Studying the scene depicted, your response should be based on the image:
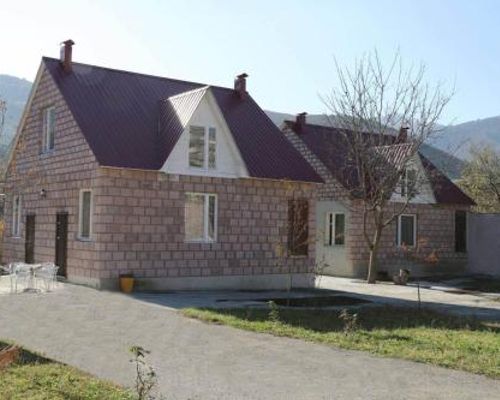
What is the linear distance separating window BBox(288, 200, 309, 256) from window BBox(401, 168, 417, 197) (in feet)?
16.5

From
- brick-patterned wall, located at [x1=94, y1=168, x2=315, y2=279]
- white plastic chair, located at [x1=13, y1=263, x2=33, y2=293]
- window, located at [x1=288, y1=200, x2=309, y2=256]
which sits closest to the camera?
white plastic chair, located at [x1=13, y1=263, x2=33, y2=293]

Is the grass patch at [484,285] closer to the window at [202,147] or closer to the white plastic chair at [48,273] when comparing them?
the window at [202,147]

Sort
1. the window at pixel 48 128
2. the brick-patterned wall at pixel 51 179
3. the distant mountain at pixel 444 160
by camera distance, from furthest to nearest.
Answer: the distant mountain at pixel 444 160 → the window at pixel 48 128 → the brick-patterned wall at pixel 51 179

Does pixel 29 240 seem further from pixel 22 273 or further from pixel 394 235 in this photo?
pixel 394 235

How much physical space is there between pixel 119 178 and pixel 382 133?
1079 centimetres

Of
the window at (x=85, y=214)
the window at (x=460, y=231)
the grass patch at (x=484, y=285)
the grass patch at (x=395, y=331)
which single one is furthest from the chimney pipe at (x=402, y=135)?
the window at (x=85, y=214)

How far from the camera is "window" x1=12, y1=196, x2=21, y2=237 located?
24.1 m

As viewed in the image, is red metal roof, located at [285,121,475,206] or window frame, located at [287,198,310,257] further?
red metal roof, located at [285,121,475,206]

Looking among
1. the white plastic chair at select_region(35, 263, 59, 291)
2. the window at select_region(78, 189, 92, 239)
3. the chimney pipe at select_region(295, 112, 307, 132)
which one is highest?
the chimney pipe at select_region(295, 112, 307, 132)

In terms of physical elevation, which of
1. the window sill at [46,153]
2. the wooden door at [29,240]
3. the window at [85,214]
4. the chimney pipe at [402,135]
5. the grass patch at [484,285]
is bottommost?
the grass patch at [484,285]

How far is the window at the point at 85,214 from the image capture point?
Result: 19578mm

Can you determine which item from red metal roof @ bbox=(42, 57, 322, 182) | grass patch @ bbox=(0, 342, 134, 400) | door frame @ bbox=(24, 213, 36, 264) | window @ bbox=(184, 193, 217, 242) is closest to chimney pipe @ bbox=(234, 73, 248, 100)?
red metal roof @ bbox=(42, 57, 322, 182)

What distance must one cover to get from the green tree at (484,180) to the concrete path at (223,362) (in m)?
32.0

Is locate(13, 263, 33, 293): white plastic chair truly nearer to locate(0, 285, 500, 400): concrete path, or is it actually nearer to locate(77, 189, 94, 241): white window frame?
locate(77, 189, 94, 241): white window frame
